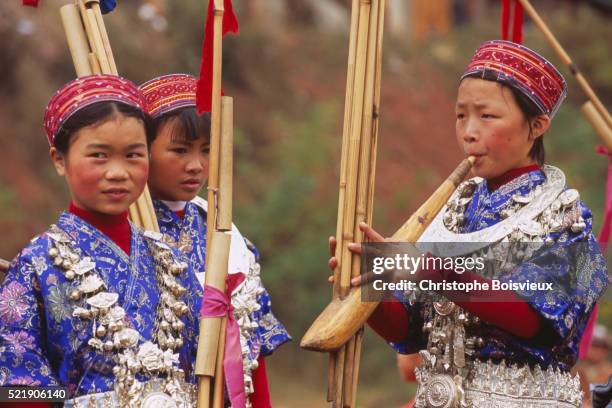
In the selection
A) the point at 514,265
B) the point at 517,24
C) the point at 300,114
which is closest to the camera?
the point at 514,265

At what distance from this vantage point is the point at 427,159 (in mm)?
13344

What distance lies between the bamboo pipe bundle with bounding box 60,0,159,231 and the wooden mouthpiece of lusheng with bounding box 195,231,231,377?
2.20 ft

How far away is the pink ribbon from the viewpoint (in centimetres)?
313

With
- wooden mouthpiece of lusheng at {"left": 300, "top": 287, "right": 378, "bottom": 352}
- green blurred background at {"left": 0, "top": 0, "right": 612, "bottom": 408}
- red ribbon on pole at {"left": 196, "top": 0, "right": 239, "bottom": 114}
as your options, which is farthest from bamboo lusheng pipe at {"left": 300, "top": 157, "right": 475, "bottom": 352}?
green blurred background at {"left": 0, "top": 0, "right": 612, "bottom": 408}

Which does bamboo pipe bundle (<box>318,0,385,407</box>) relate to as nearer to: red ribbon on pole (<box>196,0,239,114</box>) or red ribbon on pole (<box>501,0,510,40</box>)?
red ribbon on pole (<box>196,0,239,114</box>)

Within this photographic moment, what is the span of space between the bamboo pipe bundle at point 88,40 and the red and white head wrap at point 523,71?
44.7 inches

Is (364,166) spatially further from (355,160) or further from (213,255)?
(213,255)

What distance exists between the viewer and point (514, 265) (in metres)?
3.54

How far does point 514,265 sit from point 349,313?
1.84ft

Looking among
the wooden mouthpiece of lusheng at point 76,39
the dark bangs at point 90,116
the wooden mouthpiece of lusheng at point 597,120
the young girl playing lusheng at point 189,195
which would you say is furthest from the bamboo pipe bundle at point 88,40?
the wooden mouthpiece of lusheng at point 597,120

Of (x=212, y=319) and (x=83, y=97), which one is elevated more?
(x=83, y=97)

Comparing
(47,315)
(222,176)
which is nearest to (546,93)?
(222,176)

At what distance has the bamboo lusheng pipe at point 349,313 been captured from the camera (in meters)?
3.24

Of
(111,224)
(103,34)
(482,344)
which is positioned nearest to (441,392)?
(482,344)
